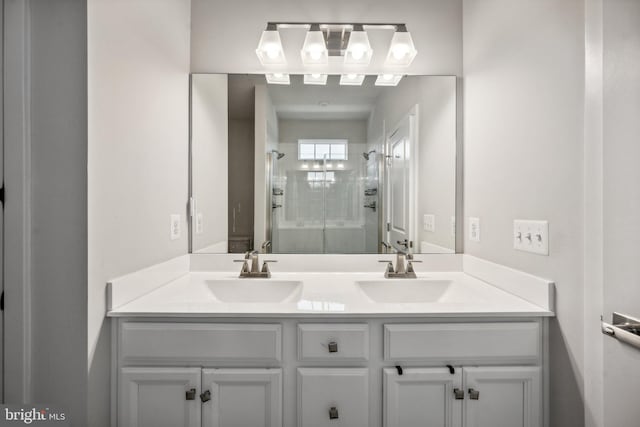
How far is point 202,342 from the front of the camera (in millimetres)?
1001

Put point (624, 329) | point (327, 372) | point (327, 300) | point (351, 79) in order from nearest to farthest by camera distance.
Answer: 1. point (624, 329)
2. point (327, 372)
3. point (327, 300)
4. point (351, 79)

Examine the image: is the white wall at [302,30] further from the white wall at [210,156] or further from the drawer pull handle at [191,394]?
the drawer pull handle at [191,394]

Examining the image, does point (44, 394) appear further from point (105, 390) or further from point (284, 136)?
point (284, 136)

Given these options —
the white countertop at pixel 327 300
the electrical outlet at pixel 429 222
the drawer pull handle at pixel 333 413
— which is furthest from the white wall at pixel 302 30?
the drawer pull handle at pixel 333 413

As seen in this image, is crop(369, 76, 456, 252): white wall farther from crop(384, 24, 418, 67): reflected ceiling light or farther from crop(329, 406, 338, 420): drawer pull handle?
crop(329, 406, 338, 420): drawer pull handle

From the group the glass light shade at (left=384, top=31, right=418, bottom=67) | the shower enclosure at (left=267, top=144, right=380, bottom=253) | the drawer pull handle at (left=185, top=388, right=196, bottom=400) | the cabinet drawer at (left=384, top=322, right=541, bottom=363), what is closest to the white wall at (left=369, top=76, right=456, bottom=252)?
the glass light shade at (left=384, top=31, right=418, bottom=67)

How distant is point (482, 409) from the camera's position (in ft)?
3.28

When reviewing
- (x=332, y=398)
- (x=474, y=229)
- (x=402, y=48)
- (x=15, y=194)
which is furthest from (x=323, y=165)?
(x=15, y=194)

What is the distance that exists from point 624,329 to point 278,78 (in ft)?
5.34

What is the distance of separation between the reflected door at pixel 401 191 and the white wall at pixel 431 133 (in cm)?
4

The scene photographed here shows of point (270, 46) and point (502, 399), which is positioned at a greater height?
point (270, 46)

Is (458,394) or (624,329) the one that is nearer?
(624,329)

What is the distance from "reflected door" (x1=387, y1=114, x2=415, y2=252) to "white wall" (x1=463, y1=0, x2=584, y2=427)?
1.06ft

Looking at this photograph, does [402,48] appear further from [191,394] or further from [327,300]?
[191,394]
